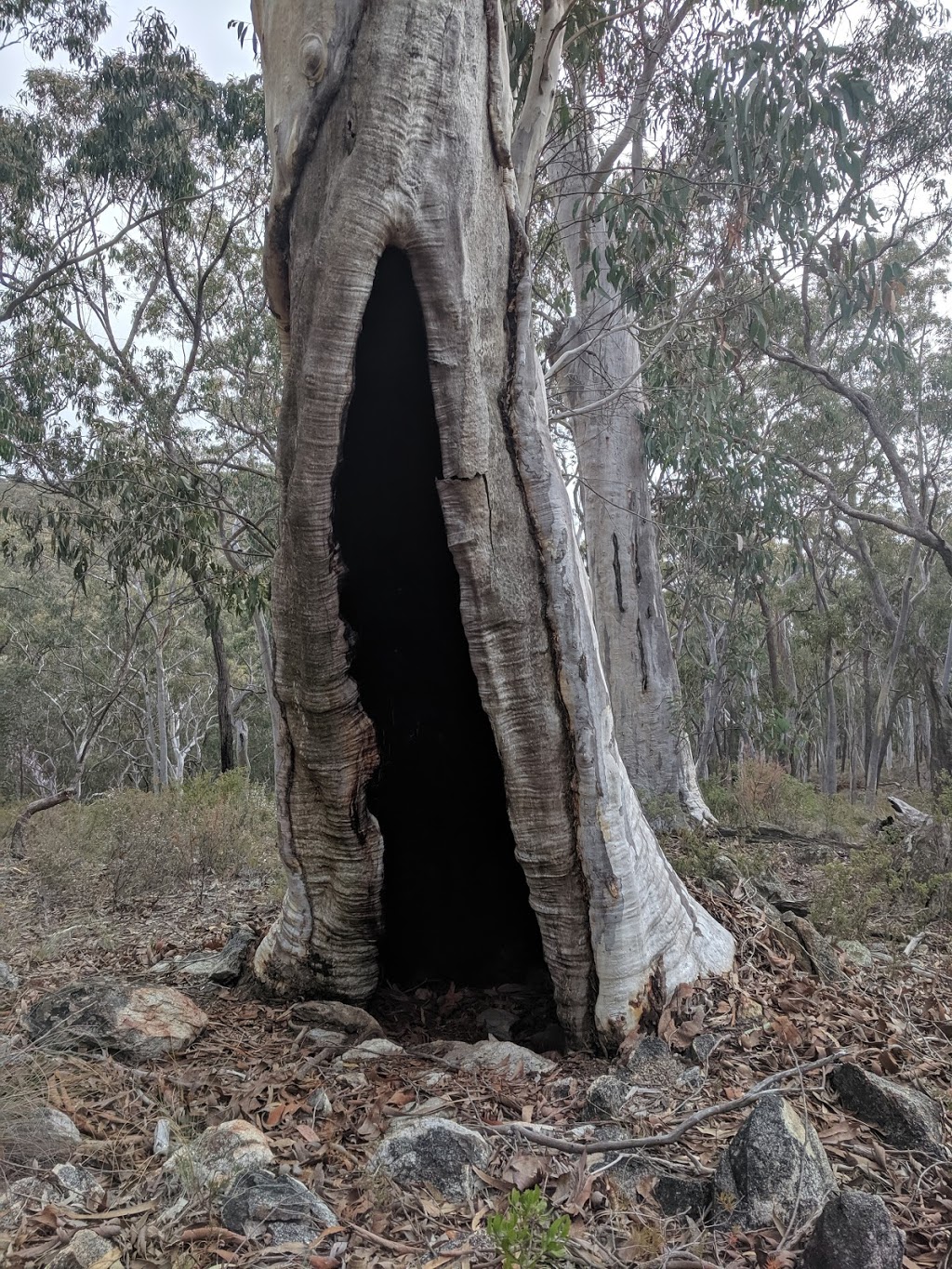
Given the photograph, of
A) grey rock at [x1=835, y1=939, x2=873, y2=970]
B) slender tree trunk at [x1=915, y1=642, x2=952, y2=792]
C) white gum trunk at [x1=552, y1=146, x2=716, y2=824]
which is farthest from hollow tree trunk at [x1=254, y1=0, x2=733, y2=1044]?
slender tree trunk at [x1=915, y1=642, x2=952, y2=792]

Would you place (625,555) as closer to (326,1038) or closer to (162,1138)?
(326,1038)

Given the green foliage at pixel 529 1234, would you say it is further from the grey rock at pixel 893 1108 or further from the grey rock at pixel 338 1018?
the grey rock at pixel 338 1018

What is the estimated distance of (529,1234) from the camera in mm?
1760

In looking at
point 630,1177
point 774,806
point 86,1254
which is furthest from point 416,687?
point 774,806

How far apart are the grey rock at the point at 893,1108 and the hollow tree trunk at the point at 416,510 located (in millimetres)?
601

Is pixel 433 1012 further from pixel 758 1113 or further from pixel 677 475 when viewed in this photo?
pixel 677 475

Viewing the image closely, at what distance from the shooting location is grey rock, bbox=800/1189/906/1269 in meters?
1.75

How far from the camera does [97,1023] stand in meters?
2.76

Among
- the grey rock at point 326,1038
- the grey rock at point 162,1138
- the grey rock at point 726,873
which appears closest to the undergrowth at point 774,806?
the grey rock at point 726,873

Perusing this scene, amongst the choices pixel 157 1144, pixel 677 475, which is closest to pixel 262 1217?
pixel 157 1144

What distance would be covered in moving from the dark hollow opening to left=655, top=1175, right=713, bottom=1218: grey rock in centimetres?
145

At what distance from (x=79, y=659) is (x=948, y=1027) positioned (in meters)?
21.8

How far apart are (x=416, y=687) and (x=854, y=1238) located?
7.16ft

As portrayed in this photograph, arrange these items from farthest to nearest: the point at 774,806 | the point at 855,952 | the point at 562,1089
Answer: the point at 774,806 < the point at 855,952 < the point at 562,1089
